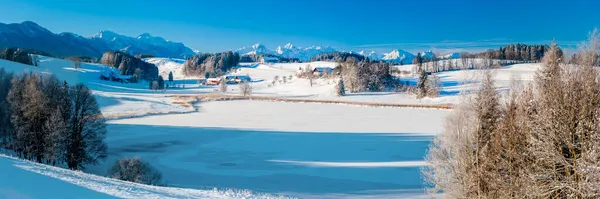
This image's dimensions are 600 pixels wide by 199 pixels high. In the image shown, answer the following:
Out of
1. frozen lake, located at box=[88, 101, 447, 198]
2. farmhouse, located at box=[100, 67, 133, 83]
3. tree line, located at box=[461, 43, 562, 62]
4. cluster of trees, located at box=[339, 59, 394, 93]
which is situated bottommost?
frozen lake, located at box=[88, 101, 447, 198]

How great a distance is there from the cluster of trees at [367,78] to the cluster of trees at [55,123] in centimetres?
8897

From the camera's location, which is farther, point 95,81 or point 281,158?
point 95,81

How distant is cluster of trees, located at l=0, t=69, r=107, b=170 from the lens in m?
25.0

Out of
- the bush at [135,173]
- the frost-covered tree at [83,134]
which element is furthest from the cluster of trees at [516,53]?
the bush at [135,173]

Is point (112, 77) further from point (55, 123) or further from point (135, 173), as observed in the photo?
point (135, 173)

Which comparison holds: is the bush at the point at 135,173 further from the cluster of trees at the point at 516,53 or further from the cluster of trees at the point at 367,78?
the cluster of trees at the point at 516,53

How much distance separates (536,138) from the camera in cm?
1127

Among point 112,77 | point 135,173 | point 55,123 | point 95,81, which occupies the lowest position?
point 135,173

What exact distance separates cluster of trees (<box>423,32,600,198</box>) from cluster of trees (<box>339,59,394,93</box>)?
309ft

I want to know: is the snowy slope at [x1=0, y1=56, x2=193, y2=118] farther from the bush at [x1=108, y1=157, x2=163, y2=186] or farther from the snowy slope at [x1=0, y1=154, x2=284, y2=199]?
the snowy slope at [x1=0, y1=154, x2=284, y2=199]

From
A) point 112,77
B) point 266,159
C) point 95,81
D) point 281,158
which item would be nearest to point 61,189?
point 266,159

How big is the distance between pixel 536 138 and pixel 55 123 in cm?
2805

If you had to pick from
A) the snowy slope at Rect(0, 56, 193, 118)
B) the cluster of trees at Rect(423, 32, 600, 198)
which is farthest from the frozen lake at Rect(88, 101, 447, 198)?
the snowy slope at Rect(0, 56, 193, 118)

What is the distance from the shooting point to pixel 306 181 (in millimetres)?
22188
